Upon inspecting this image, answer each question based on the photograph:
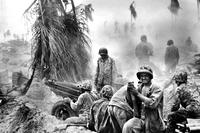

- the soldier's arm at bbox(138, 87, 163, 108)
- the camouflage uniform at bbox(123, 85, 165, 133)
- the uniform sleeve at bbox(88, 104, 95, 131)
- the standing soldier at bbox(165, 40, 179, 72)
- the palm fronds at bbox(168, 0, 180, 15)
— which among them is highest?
the palm fronds at bbox(168, 0, 180, 15)

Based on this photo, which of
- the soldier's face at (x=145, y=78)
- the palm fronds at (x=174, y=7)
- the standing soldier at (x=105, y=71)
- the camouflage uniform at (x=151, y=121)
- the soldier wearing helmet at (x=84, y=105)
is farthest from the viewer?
the palm fronds at (x=174, y=7)

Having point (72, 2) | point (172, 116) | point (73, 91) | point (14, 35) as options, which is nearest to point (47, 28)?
point (72, 2)

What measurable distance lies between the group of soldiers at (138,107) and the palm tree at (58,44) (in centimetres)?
365

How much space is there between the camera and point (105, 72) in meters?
7.53

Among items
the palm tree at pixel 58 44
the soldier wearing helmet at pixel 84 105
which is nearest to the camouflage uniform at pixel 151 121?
the soldier wearing helmet at pixel 84 105

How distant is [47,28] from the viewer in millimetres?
10273

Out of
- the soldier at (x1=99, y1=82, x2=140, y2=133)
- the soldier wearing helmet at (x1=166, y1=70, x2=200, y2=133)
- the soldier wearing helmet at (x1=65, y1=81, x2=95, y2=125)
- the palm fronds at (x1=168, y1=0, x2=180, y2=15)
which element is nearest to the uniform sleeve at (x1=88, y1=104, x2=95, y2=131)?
the soldier wearing helmet at (x1=65, y1=81, x2=95, y2=125)

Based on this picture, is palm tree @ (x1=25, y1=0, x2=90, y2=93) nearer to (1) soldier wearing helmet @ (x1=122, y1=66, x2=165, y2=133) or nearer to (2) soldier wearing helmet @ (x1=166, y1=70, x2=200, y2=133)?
(2) soldier wearing helmet @ (x1=166, y1=70, x2=200, y2=133)

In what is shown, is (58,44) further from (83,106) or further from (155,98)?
(155,98)

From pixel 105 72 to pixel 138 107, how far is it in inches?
129

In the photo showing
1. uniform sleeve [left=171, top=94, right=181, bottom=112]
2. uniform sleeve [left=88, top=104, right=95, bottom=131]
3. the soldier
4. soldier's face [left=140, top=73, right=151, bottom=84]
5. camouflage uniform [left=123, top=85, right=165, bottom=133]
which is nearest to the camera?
camouflage uniform [left=123, top=85, right=165, bottom=133]

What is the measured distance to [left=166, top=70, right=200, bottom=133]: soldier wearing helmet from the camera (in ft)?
16.5

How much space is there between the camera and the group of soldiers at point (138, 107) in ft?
13.6

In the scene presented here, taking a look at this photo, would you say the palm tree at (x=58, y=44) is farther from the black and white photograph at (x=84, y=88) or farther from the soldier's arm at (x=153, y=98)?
the soldier's arm at (x=153, y=98)
